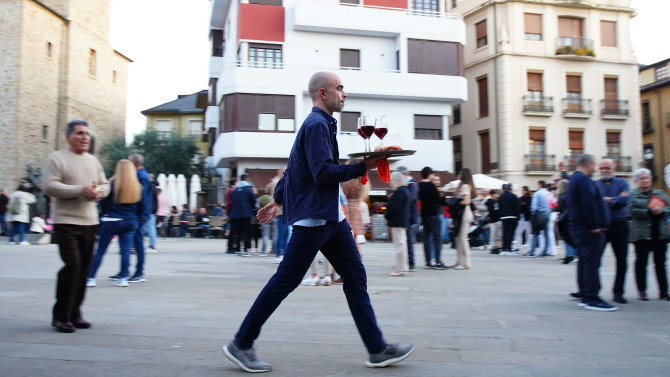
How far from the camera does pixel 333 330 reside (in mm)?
5090

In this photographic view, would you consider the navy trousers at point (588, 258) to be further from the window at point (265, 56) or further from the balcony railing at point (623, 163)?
the balcony railing at point (623, 163)

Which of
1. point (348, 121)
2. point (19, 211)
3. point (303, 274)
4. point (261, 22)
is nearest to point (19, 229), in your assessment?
point (19, 211)

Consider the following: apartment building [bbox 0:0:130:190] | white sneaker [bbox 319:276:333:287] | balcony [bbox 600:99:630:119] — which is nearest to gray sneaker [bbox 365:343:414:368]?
white sneaker [bbox 319:276:333:287]

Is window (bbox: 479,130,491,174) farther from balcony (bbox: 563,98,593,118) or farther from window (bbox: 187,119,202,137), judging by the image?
window (bbox: 187,119,202,137)

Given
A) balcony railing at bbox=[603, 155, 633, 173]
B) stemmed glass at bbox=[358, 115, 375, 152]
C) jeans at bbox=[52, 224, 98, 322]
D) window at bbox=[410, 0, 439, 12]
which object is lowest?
jeans at bbox=[52, 224, 98, 322]

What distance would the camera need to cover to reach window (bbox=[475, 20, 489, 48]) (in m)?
34.1

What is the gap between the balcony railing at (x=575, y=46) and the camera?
33.2 meters

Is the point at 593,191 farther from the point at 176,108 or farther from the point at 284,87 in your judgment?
the point at 176,108

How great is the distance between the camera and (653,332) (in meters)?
5.14

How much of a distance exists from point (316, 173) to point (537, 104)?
32.2 metres

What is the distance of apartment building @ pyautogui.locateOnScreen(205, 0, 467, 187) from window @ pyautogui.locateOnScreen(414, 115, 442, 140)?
0.06 meters

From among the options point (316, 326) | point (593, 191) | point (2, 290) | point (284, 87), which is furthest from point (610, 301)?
point (284, 87)

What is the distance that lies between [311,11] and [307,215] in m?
26.7

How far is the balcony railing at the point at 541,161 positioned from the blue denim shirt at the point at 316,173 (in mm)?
Result: 30831
